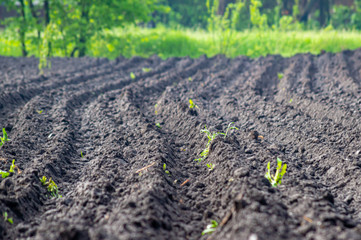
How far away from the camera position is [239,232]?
2271mm

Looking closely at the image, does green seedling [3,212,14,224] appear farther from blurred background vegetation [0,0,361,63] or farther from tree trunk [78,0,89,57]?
tree trunk [78,0,89,57]

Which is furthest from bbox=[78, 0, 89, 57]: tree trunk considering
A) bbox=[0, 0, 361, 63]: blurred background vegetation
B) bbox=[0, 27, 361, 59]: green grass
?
bbox=[0, 27, 361, 59]: green grass

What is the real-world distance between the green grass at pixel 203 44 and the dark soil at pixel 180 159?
5266 mm

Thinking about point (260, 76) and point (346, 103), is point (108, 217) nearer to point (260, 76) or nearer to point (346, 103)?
point (346, 103)

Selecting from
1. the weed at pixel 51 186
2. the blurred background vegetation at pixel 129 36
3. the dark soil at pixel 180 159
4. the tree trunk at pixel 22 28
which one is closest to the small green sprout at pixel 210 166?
the dark soil at pixel 180 159

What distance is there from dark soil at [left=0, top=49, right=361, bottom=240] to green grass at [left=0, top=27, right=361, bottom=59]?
5.27m

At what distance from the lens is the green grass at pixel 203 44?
13188mm

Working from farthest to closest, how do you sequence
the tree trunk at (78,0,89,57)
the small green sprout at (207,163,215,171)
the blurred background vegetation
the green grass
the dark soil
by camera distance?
the green grass < the tree trunk at (78,0,89,57) < the blurred background vegetation < the small green sprout at (207,163,215,171) < the dark soil

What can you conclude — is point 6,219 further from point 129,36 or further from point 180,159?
point 129,36

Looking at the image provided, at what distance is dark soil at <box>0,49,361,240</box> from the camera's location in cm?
259

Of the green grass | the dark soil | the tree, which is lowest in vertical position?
the green grass

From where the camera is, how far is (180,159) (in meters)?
4.22

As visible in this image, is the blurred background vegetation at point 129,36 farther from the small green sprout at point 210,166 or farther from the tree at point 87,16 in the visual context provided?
the small green sprout at point 210,166

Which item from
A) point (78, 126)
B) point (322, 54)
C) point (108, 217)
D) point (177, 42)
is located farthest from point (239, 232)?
point (177, 42)
